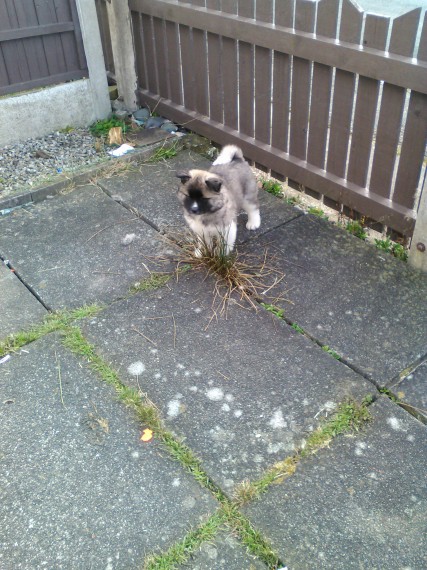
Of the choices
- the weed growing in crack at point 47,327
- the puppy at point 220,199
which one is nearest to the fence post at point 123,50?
the puppy at point 220,199

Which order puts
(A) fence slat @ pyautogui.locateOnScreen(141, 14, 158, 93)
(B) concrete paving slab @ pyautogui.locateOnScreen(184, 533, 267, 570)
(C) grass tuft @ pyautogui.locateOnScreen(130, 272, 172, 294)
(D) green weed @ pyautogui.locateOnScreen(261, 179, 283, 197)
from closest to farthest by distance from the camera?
1. (B) concrete paving slab @ pyautogui.locateOnScreen(184, 533, 267, 570)
2. (C) grass tuft @ pyautogui.locateOnScreen(130, 272, 172, 294)
3. (D) green weed @ pyautogui.locateOnScreen(261, 179, 283, 197)
4. (A) fence slat @ pyautogui.locateOnScreen(141, 14, 158, 93)

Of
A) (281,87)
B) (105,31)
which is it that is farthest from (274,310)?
(105,31)

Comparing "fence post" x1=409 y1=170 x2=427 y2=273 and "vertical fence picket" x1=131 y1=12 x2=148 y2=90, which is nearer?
"fence post" x1=409 y1=170 x2=427 y2=273

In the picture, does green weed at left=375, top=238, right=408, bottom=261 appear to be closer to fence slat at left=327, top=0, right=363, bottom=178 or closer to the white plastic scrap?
fence slat at left=327, top=0, right=363, bottom=178

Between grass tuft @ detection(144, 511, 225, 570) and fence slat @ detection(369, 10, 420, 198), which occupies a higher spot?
fence slat @ detection(369, 10, 420, 198)

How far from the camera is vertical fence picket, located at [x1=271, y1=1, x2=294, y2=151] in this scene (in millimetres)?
4121

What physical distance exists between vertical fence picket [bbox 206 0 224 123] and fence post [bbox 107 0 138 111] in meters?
Answer: 1.37

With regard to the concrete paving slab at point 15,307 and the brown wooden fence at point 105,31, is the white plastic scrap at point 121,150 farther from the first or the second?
the concrete paving slab at point 15,307

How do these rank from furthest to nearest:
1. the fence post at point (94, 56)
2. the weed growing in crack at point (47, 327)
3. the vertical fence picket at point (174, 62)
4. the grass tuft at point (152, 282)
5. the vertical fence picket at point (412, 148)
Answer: the fence post at point (94, 56), the vertical fence picket at point (174, 62), the grass tuft at point (152, 282), the vertical fence picket at point (412, 148), the weed growing in crack at point (47, 327)

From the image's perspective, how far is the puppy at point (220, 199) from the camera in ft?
11.7

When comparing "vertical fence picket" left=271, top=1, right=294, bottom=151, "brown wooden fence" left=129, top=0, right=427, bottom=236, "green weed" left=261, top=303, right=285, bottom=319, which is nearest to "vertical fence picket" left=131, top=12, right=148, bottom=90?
"brown wooden fence" left=129, top=0, right=427, bottom=236

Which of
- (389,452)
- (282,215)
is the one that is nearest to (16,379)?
(389,452)

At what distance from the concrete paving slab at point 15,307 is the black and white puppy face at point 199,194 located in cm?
122

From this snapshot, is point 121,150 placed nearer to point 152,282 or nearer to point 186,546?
point 152,282
